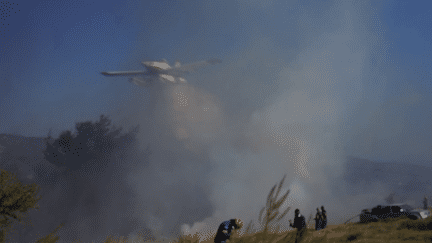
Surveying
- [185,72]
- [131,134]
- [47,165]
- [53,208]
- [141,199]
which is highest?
[131,134]

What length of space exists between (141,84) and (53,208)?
244 ft

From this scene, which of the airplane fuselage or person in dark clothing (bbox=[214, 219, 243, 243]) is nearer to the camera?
person in dark clothing (bbox=[214, 219, 243, 243])

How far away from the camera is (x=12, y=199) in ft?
35.3

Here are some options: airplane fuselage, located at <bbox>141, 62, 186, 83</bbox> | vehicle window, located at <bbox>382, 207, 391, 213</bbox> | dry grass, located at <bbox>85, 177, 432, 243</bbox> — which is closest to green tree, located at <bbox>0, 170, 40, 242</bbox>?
dry grass, located at <bbox>85, 177, 432, 243</bbox>

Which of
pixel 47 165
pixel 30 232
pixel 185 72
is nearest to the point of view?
pixel 185 72

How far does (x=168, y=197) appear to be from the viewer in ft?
456

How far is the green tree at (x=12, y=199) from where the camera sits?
10.6 meters

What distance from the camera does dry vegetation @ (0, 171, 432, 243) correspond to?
12.9 ft

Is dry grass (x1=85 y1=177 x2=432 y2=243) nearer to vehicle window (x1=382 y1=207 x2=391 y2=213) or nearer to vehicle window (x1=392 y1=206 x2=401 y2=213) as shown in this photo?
vehicle window (x1=392 y1=206 x2=401 y2=213)

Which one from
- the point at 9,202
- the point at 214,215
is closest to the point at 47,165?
the point at 214,215

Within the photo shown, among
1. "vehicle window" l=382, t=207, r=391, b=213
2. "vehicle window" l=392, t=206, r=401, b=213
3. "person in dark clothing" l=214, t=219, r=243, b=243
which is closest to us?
"person in dark clothing" l=214, t=219, r=243, b=243

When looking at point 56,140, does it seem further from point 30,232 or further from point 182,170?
point 182,170

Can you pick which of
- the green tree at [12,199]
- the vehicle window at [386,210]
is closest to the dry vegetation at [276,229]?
the green tree at [12,199]

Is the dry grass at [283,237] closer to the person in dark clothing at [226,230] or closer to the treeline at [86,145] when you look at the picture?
the person in dark clothing at [226,230]
